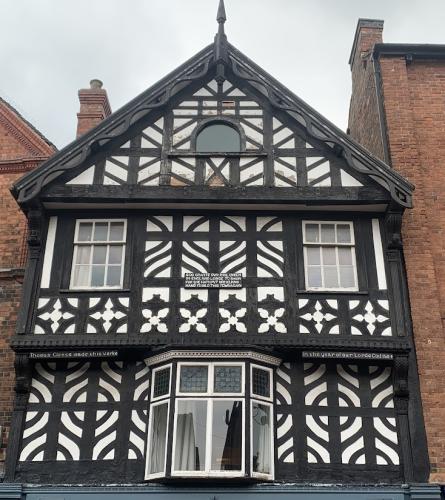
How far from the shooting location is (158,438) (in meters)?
12.8

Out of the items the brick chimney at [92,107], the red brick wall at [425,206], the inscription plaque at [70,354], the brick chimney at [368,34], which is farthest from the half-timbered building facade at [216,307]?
the brick chimney at [368,34]

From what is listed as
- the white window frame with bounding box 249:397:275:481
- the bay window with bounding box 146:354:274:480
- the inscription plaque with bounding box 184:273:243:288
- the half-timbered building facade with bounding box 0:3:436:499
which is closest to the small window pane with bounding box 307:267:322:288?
the half-timbered building facade with bounding box 0:3:436:499

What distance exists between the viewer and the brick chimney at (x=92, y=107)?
57.9ft

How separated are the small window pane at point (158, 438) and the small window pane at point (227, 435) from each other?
0.92 m

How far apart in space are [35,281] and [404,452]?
7.56m

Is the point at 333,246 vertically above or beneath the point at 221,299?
above

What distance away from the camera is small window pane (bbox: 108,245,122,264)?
14.2m

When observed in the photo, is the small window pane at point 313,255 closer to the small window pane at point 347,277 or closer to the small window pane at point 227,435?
the small window pane at point 347,277

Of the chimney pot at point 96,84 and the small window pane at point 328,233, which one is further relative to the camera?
Result: the chimney pot at point 96,84

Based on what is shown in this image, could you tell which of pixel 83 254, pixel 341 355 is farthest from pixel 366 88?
pixel 83 254

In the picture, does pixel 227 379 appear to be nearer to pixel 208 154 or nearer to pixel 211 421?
pixel 211 421

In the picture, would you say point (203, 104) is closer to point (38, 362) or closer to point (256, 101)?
point (256, 101)

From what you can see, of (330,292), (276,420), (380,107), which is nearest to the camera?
(276,420)

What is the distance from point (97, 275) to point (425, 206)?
22.9 ft
